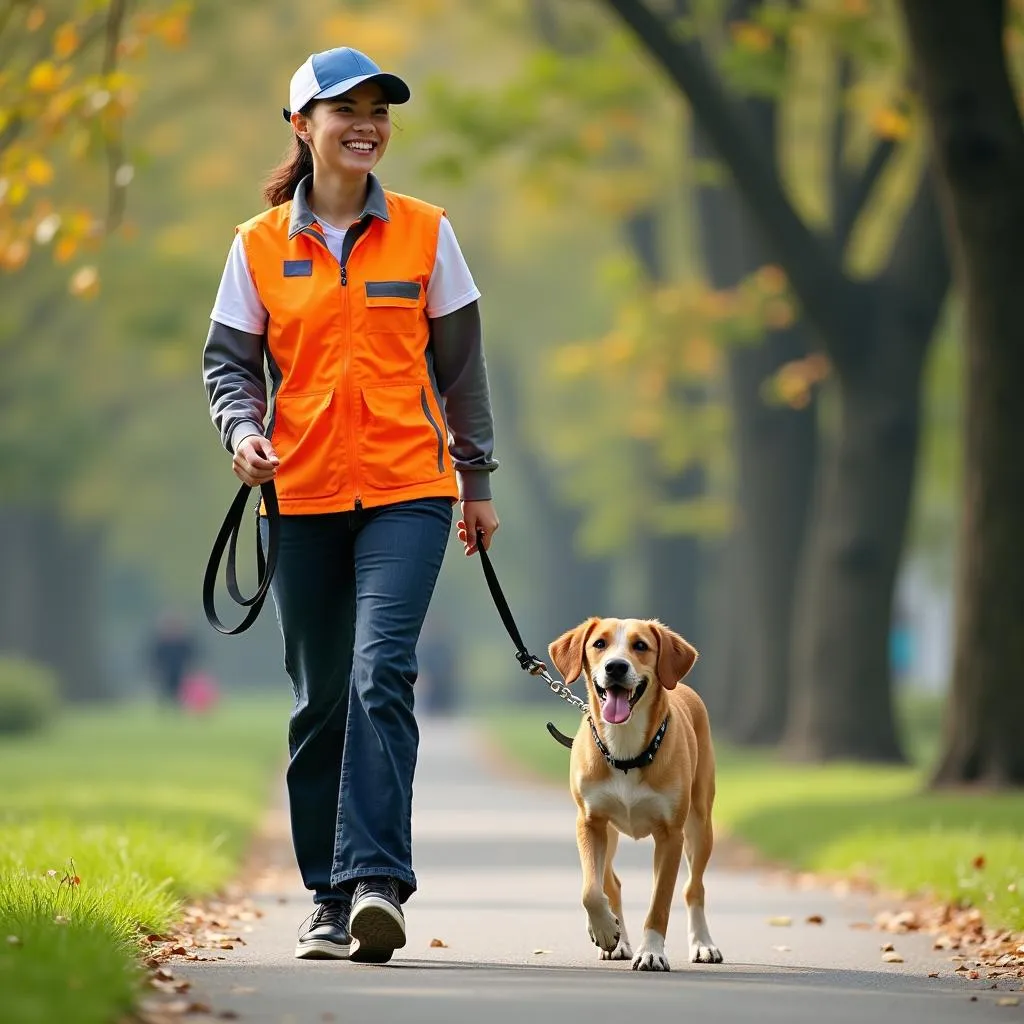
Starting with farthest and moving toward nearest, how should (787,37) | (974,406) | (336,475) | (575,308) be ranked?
1. (575,308)
2. (787,37)
3. (974,406)
4. (336,475)

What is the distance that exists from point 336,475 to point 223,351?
58 cm

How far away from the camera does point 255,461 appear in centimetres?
677

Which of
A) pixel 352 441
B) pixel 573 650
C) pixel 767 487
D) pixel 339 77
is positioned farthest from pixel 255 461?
pixel 767 487

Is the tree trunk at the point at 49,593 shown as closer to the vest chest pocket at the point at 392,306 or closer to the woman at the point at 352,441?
the woman at the point at 352,441

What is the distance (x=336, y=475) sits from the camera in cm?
700

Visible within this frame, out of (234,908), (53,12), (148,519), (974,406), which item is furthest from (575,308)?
(234,908)

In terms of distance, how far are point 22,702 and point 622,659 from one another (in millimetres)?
24383

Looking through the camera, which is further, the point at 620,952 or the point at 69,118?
the point at 69,118

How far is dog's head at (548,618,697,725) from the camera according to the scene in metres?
7.27

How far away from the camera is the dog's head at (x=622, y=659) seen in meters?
7.27

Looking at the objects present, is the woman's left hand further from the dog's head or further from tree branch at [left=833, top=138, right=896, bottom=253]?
tree branch at [left=833, top=138, right=896, bottom=253]

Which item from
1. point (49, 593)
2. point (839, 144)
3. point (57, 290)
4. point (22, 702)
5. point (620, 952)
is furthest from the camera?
point (49, 593)

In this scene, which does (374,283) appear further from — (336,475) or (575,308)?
(575,308)

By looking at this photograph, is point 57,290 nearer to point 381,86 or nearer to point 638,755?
point 381,86
